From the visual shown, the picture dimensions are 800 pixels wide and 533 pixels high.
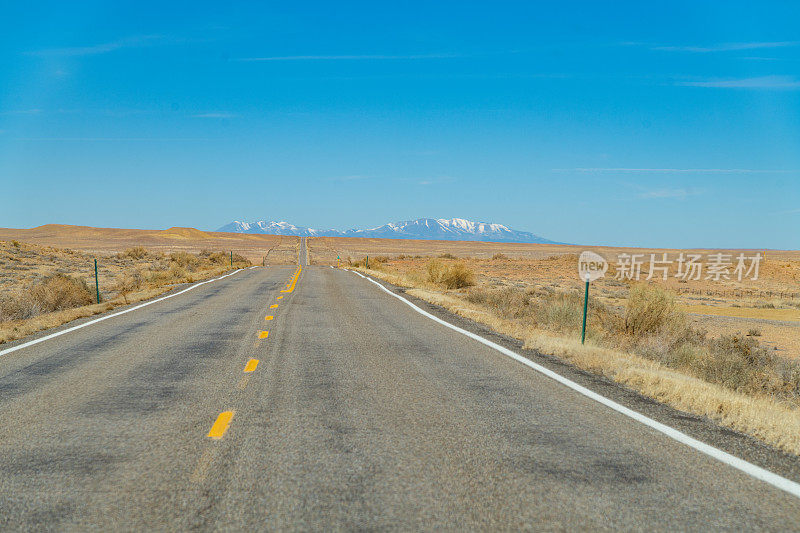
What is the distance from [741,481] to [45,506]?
456 cm

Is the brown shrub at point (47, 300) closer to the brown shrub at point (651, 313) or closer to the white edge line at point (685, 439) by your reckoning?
the white edge line at point (685, 439)

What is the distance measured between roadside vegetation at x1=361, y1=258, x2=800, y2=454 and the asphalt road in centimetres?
108

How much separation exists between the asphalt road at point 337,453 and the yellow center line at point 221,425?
0.03m

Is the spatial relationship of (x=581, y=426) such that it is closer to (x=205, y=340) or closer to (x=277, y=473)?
(x=277, y=473)

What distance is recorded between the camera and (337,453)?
4434mm

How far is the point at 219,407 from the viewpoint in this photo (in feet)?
18.7

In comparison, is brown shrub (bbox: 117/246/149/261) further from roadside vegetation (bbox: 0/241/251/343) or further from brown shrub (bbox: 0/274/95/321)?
brown shrub (bbox: 0/274/95/321)

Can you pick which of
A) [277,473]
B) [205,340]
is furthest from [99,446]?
[205,340]

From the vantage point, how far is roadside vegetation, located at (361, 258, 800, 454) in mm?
5828


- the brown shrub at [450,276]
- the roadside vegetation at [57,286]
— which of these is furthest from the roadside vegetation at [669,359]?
the roadside vegetation at [57,286]

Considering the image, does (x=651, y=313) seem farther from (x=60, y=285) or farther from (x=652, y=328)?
(x=60, y=285)

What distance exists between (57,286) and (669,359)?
17.1 meters

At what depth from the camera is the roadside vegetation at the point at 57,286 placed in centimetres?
1352

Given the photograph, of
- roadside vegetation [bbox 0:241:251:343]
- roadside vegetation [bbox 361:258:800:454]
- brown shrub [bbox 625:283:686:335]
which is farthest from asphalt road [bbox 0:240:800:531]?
brown shrub [bbox 625:283:686:335]
